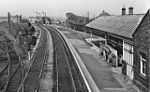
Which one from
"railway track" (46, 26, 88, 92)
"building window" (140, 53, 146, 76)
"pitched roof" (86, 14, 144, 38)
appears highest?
"pitched roof" (86, 14, 144, 38)

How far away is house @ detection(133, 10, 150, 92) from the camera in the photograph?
12755 mm

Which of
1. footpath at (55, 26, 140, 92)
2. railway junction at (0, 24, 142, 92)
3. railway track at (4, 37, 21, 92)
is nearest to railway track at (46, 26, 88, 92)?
railway junction at (0, 24, 142, 92)

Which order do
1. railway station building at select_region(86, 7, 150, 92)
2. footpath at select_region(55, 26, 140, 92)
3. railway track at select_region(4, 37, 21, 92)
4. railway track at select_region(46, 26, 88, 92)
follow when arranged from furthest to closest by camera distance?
railway track at select_region(46, 26, 88, 92)
footpath at select_region(55, 26, 140, 92)
railway track at select_region(4, 37, 21, 92)
railway station building at select_region(86, 7, 150, 92)

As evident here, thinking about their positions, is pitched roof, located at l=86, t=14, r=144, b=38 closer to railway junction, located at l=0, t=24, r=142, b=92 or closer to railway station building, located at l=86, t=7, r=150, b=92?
railway station building, located at l=86, t=7, r=150, b=92

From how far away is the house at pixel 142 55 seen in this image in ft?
41.8

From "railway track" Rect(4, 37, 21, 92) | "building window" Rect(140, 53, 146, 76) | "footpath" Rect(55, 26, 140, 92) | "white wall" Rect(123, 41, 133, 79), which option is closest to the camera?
"building window" Rect(140, 53, 146, 76)

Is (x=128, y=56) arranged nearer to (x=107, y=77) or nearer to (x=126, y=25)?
(x=107, y=77)

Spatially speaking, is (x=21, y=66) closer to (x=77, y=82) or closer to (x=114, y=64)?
(x=77, y=82)

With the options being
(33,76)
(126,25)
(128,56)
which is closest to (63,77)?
(33,76)

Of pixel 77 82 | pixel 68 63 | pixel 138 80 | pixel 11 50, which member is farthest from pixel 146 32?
pixel 11 50

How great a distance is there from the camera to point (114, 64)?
68.3 feet

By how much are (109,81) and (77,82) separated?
230 cm

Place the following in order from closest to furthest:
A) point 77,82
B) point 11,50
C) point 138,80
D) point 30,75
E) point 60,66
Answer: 1. point 138,80
2. point 77,82
3. point 30,75
4. point 60,66
5. point 11,50

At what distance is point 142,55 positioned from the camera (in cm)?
1398
